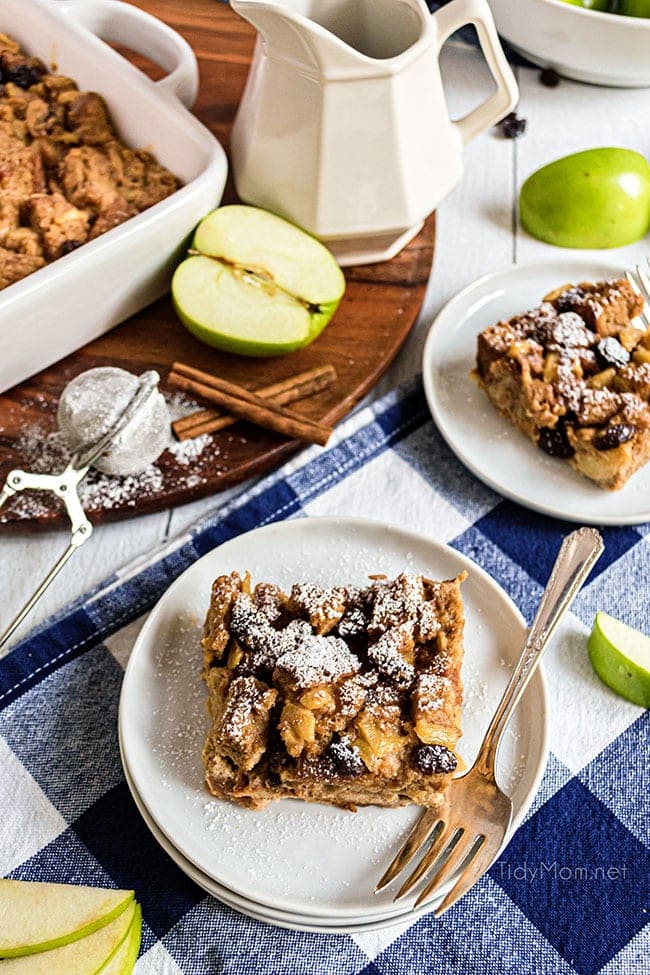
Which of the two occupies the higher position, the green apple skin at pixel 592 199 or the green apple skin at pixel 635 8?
the green apple skin at pixel 635 8

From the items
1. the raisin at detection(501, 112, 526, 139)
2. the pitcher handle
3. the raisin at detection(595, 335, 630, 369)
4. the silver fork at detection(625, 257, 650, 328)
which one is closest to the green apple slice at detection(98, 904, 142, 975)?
the raisin at detection(595, 335, 630, 369)

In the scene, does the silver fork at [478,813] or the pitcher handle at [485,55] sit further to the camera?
the pitcher handle at [485,55]

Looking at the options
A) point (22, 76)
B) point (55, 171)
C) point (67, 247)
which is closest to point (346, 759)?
point (67, 247)

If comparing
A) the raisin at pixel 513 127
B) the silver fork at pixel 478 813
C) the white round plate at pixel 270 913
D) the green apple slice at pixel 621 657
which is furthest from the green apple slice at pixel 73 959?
the raisin at pixel 513 127

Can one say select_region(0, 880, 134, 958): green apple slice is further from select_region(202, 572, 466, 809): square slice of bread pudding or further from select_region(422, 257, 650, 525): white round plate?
select_region(422, 257, 650, 525): white round plate

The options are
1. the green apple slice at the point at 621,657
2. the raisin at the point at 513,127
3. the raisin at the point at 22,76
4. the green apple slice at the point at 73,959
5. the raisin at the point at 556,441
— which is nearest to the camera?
the green apple slice at the point at 73,959

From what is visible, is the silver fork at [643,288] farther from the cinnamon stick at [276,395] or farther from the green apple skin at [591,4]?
the green apple skin at [591,4]

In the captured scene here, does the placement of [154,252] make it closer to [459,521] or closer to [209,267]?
[209,267]
